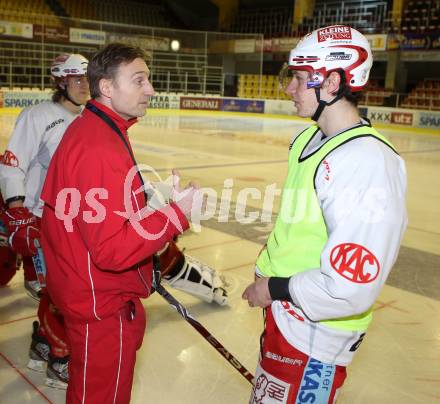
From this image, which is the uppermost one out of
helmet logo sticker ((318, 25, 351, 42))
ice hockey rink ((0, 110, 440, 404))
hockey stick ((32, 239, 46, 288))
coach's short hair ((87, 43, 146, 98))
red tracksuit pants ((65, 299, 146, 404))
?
helmet logo sticker ((318, 25, 351, 42))

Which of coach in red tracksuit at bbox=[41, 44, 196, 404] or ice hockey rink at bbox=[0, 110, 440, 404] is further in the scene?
ice hockey rink at bbox=[0, 110, 440, 404]

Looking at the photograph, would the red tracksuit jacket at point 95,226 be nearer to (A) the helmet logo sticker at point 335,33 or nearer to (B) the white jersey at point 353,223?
(B) the white jersey at point 353,223

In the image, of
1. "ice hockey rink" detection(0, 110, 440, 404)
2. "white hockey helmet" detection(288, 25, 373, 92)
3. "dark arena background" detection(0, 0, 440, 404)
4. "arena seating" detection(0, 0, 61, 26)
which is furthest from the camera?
"arena seating" detection(0, 0, 61, 26)

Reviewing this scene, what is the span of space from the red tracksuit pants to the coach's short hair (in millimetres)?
834

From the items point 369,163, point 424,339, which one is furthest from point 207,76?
point 369,163

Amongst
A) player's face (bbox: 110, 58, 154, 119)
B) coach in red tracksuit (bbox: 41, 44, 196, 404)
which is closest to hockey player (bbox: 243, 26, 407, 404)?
coach in red tracksuit (bbox: 41, 44, 196, 404)

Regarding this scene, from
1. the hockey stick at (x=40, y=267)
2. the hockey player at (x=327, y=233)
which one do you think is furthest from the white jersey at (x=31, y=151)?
the hockey player at (x=327, y=233)

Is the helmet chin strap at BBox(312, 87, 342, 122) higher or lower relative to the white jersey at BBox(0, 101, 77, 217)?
higher

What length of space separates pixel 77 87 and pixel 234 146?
414 inches

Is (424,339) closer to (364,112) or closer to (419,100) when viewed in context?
(364,112)

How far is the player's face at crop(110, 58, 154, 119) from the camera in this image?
1.90 meters

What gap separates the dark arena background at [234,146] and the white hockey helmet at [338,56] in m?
0.74

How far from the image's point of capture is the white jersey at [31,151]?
10.6 feet

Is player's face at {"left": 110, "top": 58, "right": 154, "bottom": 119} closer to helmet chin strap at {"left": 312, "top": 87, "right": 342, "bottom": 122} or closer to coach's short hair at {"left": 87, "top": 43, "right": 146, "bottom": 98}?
coach's short hair at {"left": 87, "top": 43, "right": 146, "bottom": 98}
